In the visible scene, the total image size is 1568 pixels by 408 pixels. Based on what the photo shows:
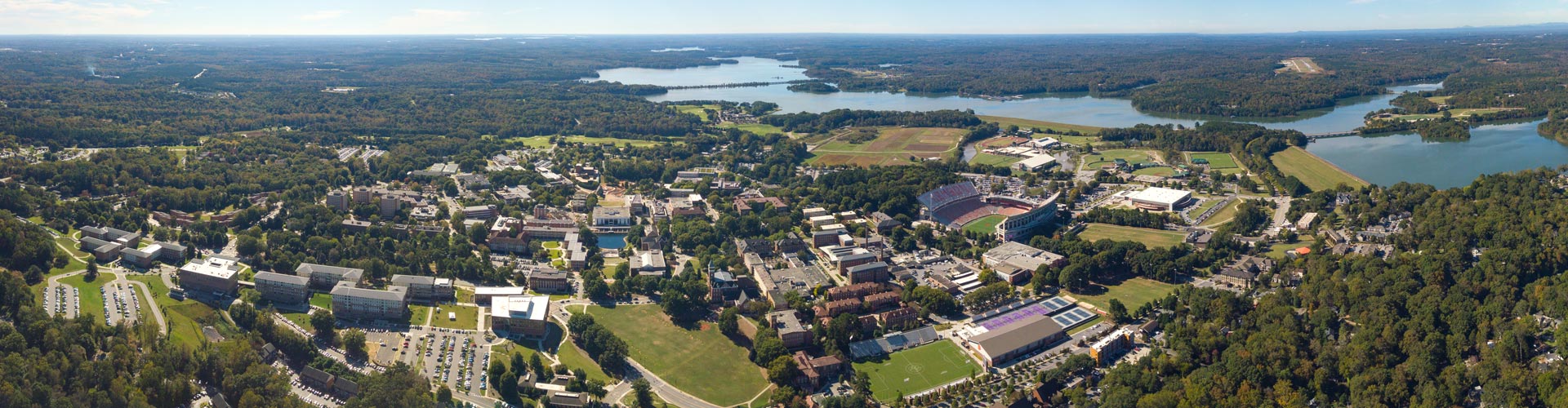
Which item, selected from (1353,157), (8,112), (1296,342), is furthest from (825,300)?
(8,112)

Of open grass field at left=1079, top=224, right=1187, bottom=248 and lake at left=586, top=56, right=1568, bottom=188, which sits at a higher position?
open grass field at left=1079, top=224, right=1187, bottom=248

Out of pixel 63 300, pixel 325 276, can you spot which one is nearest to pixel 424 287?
pixel 325 276

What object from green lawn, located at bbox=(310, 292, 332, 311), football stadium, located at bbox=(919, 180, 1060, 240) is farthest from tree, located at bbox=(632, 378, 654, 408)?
football stadium, located at bbox=(919, 180, 1060, 240)

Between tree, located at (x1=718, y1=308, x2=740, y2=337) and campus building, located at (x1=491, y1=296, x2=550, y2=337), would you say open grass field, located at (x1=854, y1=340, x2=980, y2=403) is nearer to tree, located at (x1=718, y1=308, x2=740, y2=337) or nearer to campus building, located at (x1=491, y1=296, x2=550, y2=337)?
tree, located at (x1=718, y1=308, x2=740, y2=337)

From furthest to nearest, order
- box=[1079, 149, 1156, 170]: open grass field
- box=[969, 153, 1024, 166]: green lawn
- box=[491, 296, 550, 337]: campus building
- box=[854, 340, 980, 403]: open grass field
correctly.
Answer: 1. box=[969, 153, 1024, 166]: green lawn
2. box=[1079, 149, 1156, 170]: open grass field
3. box=[491, 296, 550, 337]: campus building
4. box=[854, 340, 980, 403]: open grass field

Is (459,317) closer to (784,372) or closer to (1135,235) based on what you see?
(784,372)

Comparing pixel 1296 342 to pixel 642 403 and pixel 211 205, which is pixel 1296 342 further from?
pixel 211 205
